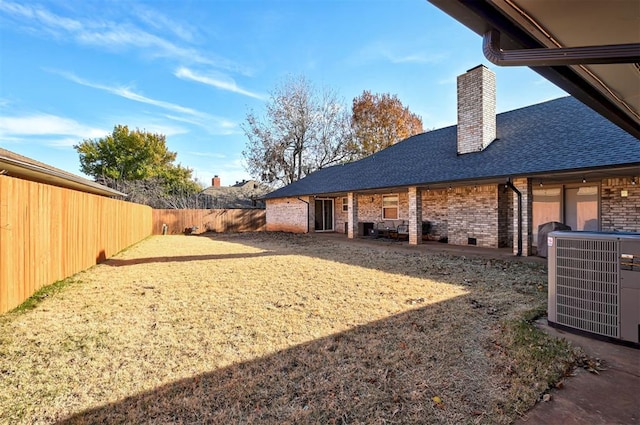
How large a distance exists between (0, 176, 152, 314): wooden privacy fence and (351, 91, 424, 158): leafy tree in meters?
24.8

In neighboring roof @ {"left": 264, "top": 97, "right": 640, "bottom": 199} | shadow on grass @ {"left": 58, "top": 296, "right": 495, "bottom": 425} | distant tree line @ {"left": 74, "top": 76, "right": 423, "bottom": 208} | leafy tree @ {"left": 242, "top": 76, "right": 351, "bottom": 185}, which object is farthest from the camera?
distant tree line @ {"left": 74, "top": 76, "right": 423, "bottom": 208}

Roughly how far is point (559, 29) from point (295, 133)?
92.5ft

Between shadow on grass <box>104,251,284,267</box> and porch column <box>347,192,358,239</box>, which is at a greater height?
porch column <box>347,192,358,239</box>

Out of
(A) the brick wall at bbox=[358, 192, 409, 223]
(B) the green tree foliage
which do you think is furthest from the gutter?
(B) the green tree foliage

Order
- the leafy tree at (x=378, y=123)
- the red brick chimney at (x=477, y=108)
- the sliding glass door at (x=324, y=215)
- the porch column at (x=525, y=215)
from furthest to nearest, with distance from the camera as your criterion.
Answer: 1. the leafy tree at (x=378, y=123)
2. the sliding glass door at (x=324, y=215)
3. the red brick chimney at (x=477, y=108)
4. the porch column at (x=525, y=215)

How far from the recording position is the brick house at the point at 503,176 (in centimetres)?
809

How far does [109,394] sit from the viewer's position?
95.7 inches

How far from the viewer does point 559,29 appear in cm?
200

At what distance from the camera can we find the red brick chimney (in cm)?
1127

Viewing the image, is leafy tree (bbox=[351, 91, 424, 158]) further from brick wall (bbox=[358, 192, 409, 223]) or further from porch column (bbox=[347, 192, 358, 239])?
porch column (bbox=[347, 192, 358, 239])

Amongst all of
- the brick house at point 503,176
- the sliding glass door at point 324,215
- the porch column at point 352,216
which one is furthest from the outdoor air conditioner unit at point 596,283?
the sliding glass door at point 324,215

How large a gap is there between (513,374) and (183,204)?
25354 mm

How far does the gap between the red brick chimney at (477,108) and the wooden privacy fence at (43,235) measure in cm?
1238

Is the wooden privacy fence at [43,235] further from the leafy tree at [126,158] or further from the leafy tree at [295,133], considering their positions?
the leafy tree at [126,158]
